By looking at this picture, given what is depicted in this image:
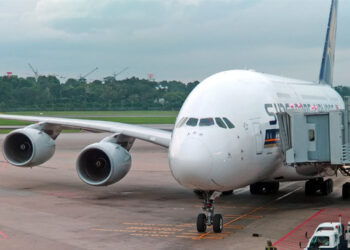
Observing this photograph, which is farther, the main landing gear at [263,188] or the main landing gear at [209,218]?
the main landing gear at [263,188]

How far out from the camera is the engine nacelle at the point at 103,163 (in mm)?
21891

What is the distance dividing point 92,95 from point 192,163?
135 m

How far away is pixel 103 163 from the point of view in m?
23.3

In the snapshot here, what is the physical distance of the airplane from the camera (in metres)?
15.9

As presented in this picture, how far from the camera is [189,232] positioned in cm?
1680

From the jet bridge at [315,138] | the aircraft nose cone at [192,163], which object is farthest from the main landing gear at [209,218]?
the jet bridge at [315,138]

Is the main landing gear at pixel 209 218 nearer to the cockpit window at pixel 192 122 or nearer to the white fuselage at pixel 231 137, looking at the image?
the white fuselage at pixel 231 137

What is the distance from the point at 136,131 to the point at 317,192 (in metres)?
7.55

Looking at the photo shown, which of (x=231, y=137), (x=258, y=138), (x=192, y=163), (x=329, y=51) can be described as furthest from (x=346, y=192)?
(x=329, y=51)

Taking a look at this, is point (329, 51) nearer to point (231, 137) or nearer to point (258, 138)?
point (258, 138)

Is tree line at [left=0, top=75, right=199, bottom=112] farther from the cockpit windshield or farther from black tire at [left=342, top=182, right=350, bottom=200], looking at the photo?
the cockpit windshield

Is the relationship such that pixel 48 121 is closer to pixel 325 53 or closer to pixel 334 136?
pixel 334 136

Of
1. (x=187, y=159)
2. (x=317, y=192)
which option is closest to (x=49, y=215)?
(x=187, y=159)

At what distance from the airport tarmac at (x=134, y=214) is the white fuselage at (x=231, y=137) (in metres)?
1.36
